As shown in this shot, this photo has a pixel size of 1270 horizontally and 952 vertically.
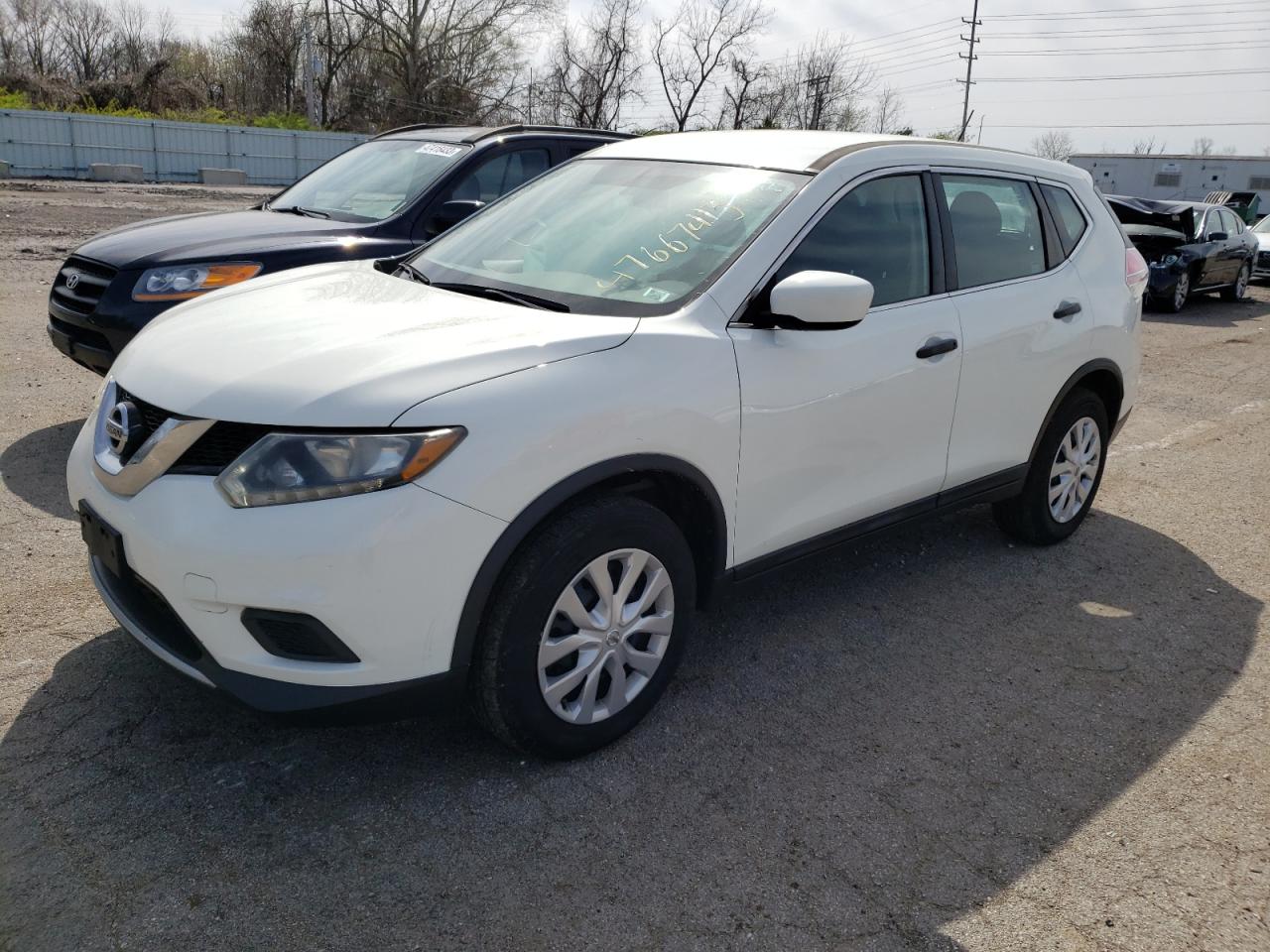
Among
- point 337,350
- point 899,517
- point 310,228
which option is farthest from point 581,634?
point 310,228

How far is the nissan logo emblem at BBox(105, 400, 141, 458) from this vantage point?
2756 millimetres

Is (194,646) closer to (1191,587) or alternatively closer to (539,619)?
(539,619)

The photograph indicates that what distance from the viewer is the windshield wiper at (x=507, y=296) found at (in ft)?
10.2

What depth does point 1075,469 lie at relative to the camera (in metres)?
4.83

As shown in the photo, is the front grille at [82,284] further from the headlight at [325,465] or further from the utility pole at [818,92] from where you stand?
the utility pole at [818,92]

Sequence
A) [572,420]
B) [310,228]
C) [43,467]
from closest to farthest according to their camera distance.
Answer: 1. [572,420]
2. [43,467]
3. [310,228]

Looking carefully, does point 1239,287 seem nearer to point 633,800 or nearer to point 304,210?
point 304,210

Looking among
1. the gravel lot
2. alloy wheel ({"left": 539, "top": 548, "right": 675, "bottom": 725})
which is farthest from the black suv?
alloy wheel ({"left": 539, "top": 548, "right": 675, "bottom": 725})

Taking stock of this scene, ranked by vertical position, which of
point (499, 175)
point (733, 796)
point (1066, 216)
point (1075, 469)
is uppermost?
point (499, 175)

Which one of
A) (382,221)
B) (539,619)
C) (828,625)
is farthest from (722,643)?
(382,221)

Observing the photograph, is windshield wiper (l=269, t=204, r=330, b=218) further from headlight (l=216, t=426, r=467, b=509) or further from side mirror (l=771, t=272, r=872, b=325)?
headlight (l=216, t=426, r=467, b=509)

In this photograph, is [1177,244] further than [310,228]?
Yes

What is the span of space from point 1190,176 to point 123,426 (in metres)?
41.1

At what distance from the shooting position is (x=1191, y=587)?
464cm
